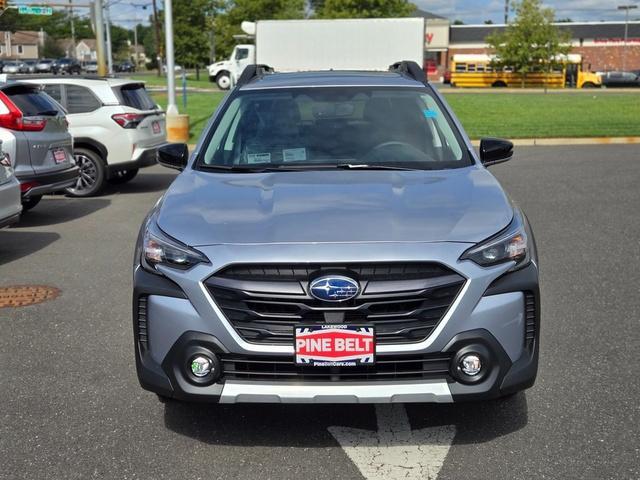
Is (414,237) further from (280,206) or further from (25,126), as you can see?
(25,126)

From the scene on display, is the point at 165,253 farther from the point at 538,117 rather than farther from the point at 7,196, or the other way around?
the point at 538,117

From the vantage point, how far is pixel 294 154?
16.3ft

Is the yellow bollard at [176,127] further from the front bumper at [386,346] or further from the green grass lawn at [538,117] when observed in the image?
the front bumper at [386,346]

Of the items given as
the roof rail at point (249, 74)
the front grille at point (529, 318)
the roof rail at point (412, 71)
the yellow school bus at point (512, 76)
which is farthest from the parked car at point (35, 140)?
the yellow school bus at point (512, 76)

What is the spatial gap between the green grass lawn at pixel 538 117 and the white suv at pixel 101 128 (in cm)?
690

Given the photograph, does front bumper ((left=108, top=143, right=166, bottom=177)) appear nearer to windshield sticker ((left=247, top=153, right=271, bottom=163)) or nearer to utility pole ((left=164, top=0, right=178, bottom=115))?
windshield sticker ((left=247, top=153, right=271, bottom=163))

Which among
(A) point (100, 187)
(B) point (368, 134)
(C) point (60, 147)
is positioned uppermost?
(B) point (368, 134)

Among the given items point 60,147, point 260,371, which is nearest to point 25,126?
point 60,147

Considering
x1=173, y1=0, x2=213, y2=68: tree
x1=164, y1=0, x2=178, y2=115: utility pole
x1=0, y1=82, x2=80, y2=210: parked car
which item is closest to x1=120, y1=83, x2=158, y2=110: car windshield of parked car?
x1=0, y1=82, x2=80, y2=210: parked car

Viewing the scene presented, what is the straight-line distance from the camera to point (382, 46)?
25469mm

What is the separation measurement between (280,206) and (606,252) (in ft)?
16.6

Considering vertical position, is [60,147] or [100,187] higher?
[60,147]

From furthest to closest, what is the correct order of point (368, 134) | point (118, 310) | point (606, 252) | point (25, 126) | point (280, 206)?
point (25, 126)
point (606, 252)
point (118, 310)
point (368, 134)
point (280, 206)

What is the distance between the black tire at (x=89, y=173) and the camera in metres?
12.1
